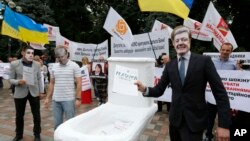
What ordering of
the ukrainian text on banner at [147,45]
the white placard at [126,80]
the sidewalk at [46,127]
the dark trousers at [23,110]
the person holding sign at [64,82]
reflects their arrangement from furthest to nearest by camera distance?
the ukrainian text on banner at [147,45] < the sidewalk at [46,127] < the dark trousers at [23,110] < the person holding sign at [64,82] < the white placard at [126,80]

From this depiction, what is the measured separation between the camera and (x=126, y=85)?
4.48 meters

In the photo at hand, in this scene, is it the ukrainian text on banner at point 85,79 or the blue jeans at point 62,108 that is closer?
the blue jeans at point 62,108

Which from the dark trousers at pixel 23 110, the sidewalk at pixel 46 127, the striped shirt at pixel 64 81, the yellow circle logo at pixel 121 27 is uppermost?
the yellow circle logo at pixel 121 27

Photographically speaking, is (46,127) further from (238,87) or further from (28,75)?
(238,87)

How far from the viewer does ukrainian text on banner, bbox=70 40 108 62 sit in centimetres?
1203

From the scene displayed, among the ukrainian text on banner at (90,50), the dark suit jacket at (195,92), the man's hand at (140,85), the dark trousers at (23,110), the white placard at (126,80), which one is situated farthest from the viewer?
the ukrainian text on banner at (90,50)

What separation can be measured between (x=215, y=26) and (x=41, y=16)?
748 inches

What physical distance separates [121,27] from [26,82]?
118 inches

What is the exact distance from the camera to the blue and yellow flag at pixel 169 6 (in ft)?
20.2

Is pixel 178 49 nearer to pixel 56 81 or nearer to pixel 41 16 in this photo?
pixel 56 81

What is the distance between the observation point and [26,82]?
241 inches

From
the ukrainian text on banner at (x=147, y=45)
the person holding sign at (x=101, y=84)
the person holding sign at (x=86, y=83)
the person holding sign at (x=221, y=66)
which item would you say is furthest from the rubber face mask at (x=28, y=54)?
the person holding sign at (x=101, y=84)

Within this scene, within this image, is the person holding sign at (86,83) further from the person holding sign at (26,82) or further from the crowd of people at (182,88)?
the crowd of people at (182,88)

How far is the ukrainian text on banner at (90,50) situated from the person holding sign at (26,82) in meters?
5.69
